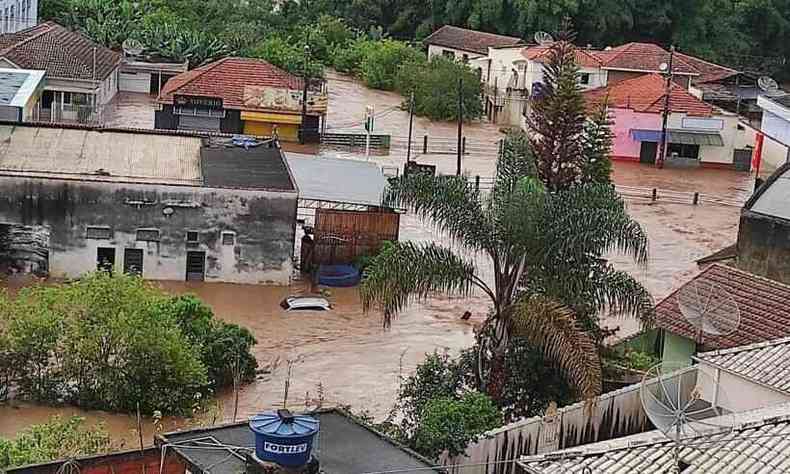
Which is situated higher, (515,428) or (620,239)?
(620,239)

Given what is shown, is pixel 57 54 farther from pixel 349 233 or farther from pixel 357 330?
pixel 357 330

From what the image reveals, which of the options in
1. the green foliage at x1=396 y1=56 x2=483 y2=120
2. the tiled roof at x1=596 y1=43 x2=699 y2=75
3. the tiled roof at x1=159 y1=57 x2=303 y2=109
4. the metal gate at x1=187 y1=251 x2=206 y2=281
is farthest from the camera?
the tiled roof at x1=596 y1=43 x2=699 y2=75

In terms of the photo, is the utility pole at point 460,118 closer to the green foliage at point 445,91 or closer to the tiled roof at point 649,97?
the green foliage at point 445,91

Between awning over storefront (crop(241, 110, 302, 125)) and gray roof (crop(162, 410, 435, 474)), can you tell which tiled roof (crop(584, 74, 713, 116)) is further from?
gray roof (crop(162, 410, 435, 474))

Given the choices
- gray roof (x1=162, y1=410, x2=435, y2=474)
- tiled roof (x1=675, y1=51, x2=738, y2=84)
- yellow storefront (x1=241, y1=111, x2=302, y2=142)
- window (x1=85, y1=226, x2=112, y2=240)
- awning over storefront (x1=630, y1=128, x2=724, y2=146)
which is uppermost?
tiled roof (x1=675, y1=51, x2=738, y2=84)

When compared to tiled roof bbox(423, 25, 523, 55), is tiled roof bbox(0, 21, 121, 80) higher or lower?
lower

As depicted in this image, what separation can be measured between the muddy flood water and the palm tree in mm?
3430

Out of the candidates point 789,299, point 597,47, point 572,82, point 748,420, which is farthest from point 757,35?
point 748,420

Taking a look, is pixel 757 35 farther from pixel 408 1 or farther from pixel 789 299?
pixel 789 299

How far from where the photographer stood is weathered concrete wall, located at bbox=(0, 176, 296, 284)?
28.1m

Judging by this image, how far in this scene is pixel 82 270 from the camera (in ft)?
93.2

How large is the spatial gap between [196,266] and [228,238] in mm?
966

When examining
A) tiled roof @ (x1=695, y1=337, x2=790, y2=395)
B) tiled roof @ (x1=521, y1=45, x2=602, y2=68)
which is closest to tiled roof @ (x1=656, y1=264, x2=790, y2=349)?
tiled roof @ (x1=695, y1=337, x2=790, y2=395)

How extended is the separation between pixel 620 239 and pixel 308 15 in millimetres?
56974
